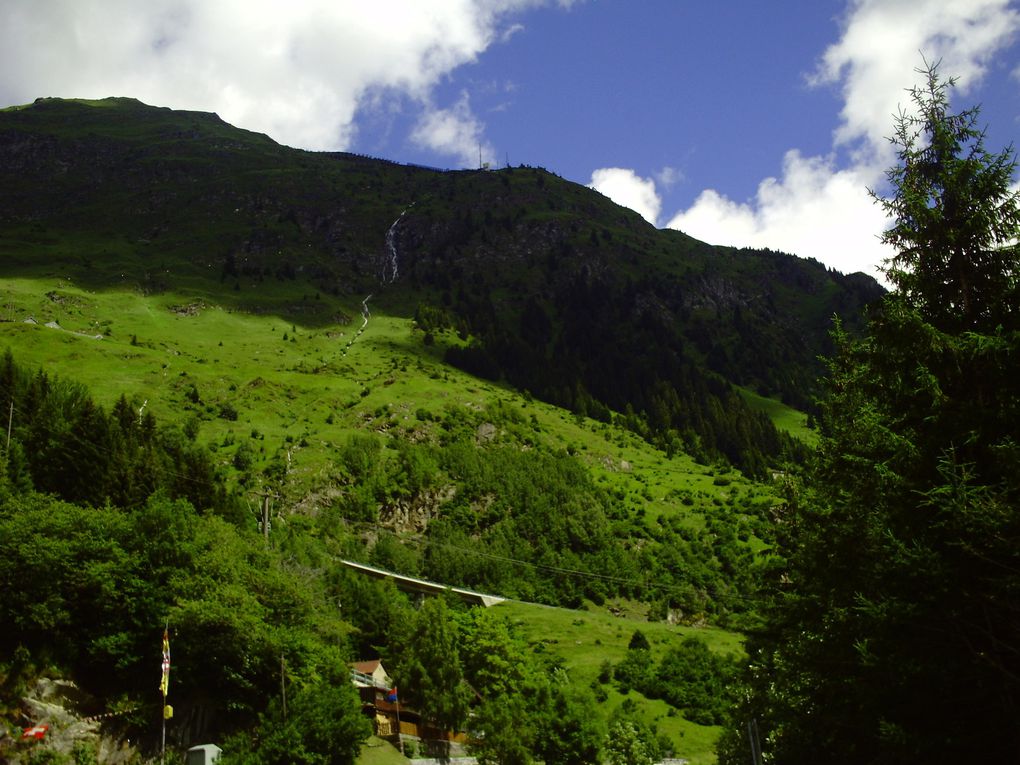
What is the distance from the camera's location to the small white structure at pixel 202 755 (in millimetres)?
36875

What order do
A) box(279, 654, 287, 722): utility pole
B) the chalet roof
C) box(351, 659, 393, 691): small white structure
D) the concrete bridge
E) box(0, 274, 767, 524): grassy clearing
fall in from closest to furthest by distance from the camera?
box(279, 654, 287, 722): utility pole < box(351, 659, 393, 691): small white structure < the chalet roof < the concrete bridge < box(0, 274, 767, 524): grassy clearing

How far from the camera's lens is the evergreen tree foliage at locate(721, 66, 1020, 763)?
14.8 m

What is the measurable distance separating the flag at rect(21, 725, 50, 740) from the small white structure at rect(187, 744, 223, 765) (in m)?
6.38

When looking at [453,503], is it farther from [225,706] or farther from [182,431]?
[225,706]

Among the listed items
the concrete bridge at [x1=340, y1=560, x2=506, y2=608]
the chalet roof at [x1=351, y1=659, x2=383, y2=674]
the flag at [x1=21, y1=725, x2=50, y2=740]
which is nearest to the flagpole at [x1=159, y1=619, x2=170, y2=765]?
the flag at [x1=21, y1=725, x2=50, y2=740]

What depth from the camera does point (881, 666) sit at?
15.7 m

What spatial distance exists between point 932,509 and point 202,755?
3421cm

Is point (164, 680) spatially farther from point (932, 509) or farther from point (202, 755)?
point (932, 509)

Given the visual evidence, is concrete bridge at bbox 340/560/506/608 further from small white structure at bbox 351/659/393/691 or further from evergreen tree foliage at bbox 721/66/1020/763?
evergreen tree foliage at bbox 721/66/1020/763

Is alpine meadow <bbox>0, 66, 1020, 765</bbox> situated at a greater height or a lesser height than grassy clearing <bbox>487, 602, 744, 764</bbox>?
greater

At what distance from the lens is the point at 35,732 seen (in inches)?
1351

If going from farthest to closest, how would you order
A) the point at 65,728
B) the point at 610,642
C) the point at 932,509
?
the point at 610,642 → the point at 65,728 → the point at 932,509

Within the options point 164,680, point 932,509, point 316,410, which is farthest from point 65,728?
point 316,410

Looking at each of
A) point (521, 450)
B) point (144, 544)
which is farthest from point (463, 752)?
point (521, 450)
